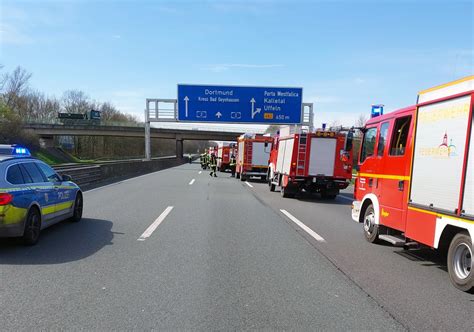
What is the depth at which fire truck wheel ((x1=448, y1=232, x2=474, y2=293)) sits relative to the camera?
203 inches

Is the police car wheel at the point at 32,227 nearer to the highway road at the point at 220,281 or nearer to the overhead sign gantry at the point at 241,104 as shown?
the highway road at the point at 220,281

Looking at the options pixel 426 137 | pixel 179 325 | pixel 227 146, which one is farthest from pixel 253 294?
pixel 227 146

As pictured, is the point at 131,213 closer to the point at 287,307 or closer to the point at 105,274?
the point at 105,274

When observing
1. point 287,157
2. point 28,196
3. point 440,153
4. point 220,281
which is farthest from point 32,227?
point 287,157

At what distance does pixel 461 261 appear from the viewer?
5.42 meters

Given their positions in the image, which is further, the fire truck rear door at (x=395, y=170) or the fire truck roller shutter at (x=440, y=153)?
the fire truck rear door at (x=395, y=170)

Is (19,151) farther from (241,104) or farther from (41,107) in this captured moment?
(41,107)

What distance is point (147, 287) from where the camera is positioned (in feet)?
16.6

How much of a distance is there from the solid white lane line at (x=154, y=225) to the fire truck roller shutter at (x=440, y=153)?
16.2 feet

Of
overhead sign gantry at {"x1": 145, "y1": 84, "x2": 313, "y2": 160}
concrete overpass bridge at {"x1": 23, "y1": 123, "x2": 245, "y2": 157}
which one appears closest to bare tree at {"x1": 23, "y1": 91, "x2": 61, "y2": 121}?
concrete overpass bridge at {"x1": 23, "y1": 123, "x2": 245, "y2": 157}

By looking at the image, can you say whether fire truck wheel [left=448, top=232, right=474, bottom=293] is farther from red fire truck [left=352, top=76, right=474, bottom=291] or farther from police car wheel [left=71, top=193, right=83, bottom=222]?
police car wheel [left=71, top=193, right=83, bottom=222]

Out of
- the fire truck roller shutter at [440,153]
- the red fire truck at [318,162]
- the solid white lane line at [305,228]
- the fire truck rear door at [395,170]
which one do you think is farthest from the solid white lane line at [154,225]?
the red fire truck at [318,162]

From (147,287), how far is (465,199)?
4067 mm

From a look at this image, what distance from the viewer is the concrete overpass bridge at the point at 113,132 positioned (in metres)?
73.2
